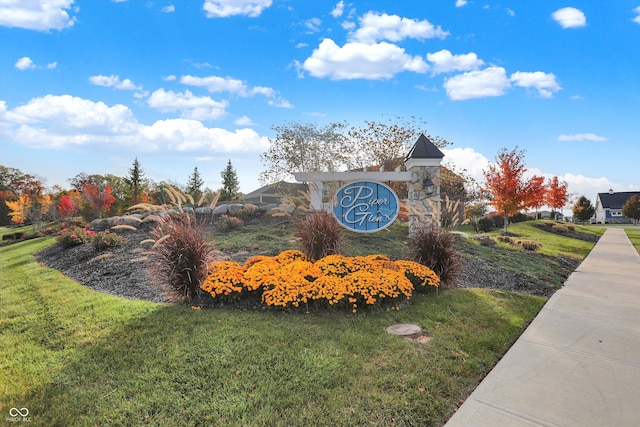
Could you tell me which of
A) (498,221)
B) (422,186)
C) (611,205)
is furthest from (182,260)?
(611,205)

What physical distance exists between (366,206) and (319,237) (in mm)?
2722

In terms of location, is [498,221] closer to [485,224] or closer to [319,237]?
[485,224]

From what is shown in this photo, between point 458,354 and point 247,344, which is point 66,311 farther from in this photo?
point 458,354

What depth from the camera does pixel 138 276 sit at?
6.98 m

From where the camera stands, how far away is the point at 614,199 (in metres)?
52.9

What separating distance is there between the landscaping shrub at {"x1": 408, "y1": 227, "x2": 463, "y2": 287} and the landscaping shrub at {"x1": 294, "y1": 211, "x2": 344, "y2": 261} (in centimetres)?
155

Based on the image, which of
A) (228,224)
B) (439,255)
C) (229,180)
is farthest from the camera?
(229,180)

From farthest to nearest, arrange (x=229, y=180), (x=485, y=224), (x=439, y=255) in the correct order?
(x=229, y=180), (x=485, y=224), (x=439, y=255)

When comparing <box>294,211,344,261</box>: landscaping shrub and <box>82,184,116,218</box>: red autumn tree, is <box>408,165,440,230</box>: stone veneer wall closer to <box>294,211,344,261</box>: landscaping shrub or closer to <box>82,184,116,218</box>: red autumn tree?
<box>294,211,344,261</box>: landscaping shrub

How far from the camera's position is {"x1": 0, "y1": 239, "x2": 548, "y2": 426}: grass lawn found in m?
2.65

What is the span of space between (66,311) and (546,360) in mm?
5896

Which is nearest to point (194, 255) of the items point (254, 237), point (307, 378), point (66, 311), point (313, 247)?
point (66, 311)

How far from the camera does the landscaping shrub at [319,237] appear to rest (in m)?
6.62

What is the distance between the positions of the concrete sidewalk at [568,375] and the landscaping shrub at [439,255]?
1.45m
